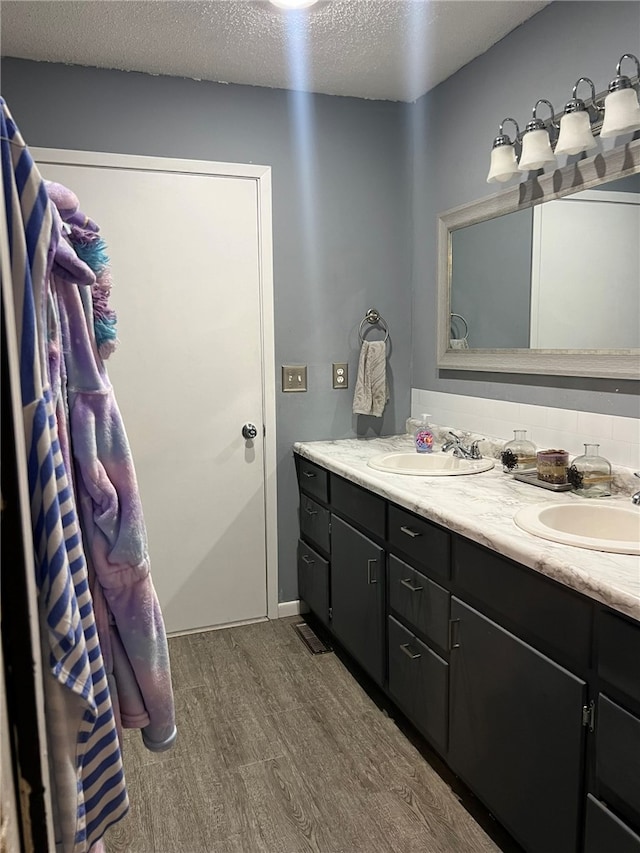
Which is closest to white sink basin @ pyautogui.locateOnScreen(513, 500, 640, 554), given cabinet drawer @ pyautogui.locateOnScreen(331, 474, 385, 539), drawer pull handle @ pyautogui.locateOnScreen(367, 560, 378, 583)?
cabinet drawer @ pyautogui.locateOnScreen(331, 474, 385, 539)

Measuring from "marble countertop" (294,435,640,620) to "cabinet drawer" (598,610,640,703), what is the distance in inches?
1.5

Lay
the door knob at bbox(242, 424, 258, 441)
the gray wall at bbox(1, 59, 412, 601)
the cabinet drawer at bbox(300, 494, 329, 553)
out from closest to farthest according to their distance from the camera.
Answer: the gray wall at bbox(1, 59, 412, 601)
the cabinet drawer at bbox(300, 494, 329, 553)
the door knob at bbox(242, 424, 258, 441)

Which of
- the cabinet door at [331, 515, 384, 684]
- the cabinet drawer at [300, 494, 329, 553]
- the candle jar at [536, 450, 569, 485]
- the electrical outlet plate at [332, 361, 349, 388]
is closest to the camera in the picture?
the candle jar at [536, 450, 569, 485]

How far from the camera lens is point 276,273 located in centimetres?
291

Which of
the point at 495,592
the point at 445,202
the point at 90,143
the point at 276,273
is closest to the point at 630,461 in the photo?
the point at 495,592

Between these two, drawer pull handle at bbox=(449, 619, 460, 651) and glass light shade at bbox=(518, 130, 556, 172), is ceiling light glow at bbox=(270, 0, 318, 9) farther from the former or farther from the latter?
drawer pull handle at bbox=(449, 619, 460, 651)

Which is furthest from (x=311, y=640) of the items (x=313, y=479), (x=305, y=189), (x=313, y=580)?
(x=305, y=189)

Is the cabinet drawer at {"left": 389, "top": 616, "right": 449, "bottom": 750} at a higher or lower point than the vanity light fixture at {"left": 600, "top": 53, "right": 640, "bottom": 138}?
lower

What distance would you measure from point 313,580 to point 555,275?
1640mm

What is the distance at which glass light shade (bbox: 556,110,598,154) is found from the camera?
191 cm

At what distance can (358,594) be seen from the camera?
2400 mm

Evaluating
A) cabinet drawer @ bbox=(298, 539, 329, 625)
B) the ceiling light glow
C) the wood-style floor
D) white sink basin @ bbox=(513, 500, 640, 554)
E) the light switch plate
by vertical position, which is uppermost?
the ceiling light glow

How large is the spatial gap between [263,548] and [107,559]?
2.18m

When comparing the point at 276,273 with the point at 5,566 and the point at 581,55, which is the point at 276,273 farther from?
the point at 5,566
